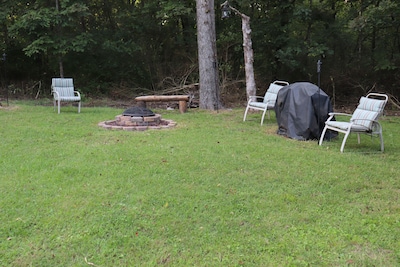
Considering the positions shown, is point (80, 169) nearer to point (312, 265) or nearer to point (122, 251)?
point (122, 251)

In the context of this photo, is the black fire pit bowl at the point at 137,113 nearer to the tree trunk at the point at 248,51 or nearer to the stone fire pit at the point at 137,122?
the stone fire pit at the point at 137,122

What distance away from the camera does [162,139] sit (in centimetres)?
515

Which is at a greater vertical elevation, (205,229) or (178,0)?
(178,0)

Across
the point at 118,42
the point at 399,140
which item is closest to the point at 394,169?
the point at 399,140

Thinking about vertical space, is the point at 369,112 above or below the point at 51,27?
below

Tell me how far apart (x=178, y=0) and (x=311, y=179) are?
10.1 metres

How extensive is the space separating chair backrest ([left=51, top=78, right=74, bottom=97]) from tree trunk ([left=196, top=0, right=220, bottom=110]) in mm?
3226

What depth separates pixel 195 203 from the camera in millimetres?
2875

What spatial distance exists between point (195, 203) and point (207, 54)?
6.63 metres

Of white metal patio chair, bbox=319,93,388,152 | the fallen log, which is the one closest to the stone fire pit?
the fallen log

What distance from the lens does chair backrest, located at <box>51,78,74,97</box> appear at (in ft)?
26.0

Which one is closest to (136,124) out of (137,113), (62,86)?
(137,113)

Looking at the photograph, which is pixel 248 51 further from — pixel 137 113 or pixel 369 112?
pixel 369 112

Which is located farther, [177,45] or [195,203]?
[177,45]
